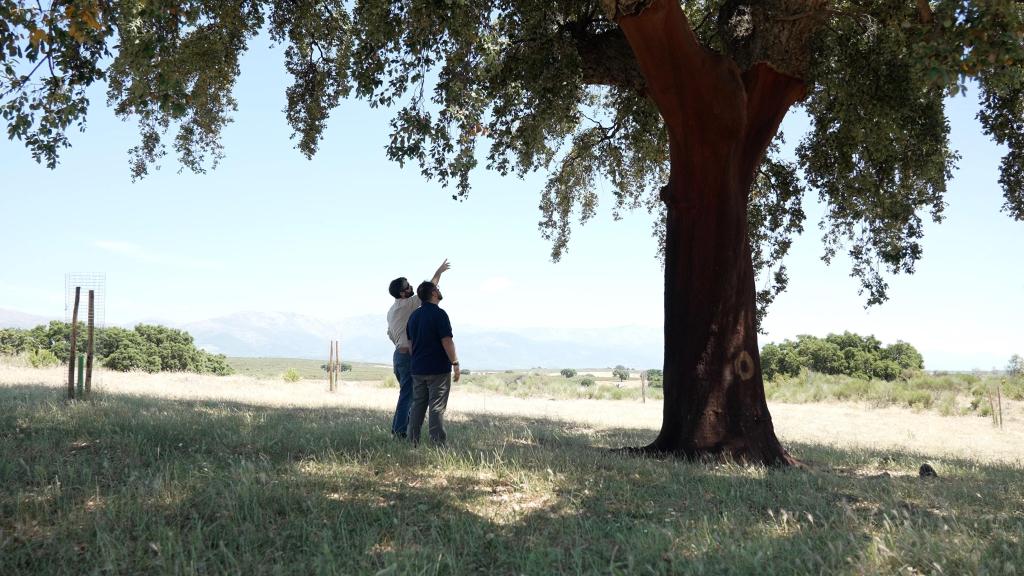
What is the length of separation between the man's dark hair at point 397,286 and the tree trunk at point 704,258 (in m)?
3.78

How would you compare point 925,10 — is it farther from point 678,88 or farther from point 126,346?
point 126,346

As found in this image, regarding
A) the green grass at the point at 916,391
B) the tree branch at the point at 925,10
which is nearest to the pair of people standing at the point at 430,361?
the tree branch at the point at 925,10

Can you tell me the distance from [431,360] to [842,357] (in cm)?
4012

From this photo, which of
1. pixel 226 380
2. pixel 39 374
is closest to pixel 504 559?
pixel 39 374

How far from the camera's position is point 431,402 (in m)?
9.02

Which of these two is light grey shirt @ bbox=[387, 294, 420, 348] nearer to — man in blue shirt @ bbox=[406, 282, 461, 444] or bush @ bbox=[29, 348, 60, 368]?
man in blue shirt @ bbox=[406, 282, 461, 444]

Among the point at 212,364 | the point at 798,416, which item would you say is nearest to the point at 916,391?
the point at 798,416

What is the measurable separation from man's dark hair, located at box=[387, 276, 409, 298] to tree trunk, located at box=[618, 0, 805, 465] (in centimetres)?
378

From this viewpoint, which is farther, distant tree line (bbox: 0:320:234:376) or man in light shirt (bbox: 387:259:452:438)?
distant tree line (bbox: 0:320:234:376)

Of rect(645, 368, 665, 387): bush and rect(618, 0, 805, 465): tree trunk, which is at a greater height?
rect(618, 0, 805, 465): tree trunk

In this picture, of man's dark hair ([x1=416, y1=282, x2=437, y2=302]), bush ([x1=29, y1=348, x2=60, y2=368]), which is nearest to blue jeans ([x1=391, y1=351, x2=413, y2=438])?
man's dark hair ([x1=416, y1=282, x2=437, y2=302])

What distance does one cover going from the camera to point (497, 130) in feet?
41.0

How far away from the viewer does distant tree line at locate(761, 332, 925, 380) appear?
42.8 meters

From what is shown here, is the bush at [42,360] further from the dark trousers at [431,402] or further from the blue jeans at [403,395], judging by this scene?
the dark trousers at [431,402]
